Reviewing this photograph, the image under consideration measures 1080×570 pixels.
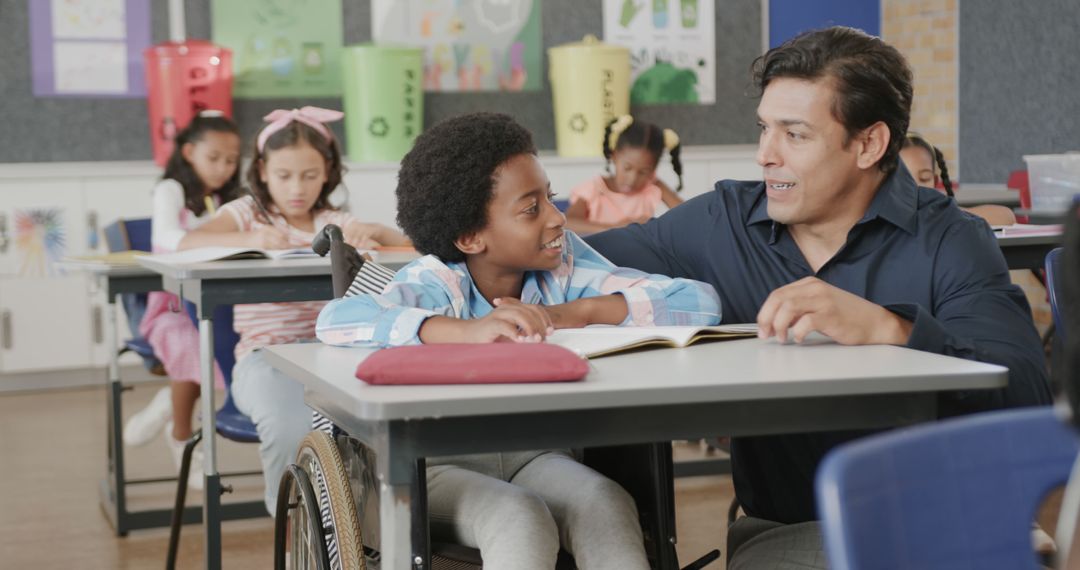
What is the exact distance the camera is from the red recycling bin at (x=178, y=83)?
17.0 ft

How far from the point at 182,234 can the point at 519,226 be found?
5.66ft

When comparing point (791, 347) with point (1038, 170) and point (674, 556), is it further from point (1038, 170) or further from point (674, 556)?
point (1038, 170)

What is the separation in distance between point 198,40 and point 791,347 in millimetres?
4455

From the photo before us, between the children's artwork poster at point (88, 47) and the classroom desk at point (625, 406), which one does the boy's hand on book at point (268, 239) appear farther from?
the children's artwork poster at point (88, 47)

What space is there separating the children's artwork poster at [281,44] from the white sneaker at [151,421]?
2192 mm

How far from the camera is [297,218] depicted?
3113 millimetres

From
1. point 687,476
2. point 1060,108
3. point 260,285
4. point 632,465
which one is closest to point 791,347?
point 632,465

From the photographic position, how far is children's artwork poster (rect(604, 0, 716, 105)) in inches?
234

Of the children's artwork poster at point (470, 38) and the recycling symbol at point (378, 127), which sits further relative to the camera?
the children's artwork poster at point (470, 38)

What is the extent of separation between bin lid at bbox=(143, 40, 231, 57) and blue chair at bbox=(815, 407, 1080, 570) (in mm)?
4776

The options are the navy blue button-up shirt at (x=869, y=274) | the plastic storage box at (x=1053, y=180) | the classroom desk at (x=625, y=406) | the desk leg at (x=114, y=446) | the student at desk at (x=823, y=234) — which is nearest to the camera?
the classroom desk at (x=625, y=406)

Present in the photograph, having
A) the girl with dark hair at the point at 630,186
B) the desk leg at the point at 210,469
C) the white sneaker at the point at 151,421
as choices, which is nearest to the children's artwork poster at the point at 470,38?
the girl with dark hair at the point at 630,186

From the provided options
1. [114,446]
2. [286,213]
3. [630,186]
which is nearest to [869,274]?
[286,213]

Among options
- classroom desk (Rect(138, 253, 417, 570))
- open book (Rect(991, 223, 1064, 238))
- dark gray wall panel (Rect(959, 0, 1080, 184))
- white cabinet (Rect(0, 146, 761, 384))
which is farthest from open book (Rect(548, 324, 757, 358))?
dark gray wall panel (Rect(959, 0, 1080, 184))
